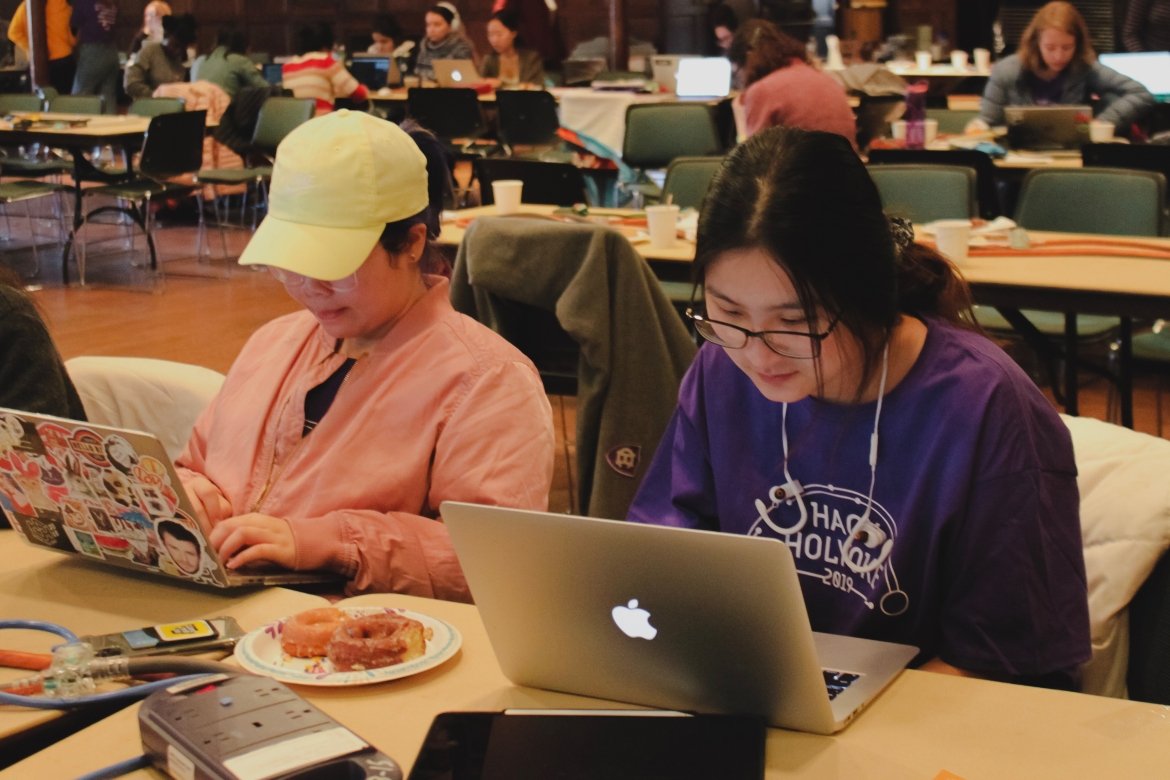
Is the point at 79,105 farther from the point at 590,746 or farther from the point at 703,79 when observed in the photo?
the point at 590,746

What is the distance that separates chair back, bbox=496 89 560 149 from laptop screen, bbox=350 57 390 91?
8.15 ft

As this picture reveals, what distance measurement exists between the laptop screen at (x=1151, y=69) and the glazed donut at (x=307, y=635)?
21.0 ft

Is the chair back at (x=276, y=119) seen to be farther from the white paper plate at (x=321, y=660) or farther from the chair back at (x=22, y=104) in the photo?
the white paper plate at (x=321, y=660)

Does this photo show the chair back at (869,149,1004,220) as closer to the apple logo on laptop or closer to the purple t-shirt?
the purple t-shirt

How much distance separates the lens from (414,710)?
134 cm

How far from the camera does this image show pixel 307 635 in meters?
1.44

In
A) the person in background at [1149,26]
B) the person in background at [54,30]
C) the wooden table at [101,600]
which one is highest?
the person in background at [54,30]

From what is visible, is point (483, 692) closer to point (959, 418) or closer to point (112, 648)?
point (112, 648)

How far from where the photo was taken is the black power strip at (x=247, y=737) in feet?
3.69

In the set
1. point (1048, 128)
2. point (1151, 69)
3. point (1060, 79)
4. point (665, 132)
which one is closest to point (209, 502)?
point (1048, 128)

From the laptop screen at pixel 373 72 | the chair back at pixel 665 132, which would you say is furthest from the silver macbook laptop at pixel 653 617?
the laptop screen at pixel 373 72

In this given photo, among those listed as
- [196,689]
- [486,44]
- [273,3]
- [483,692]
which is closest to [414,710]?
[483,692]

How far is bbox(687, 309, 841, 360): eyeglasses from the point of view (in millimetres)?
1454

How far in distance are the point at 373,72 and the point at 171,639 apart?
30.7ft
